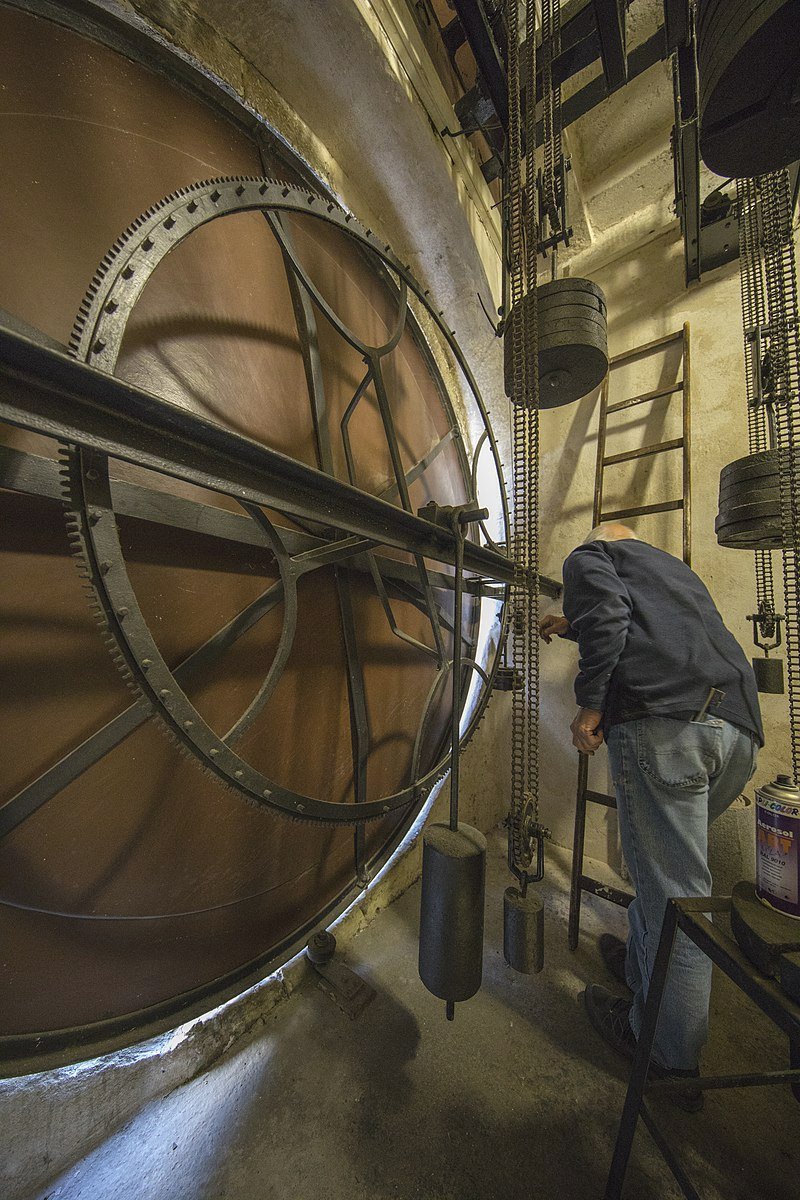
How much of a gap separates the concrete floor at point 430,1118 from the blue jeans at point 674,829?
18 cm

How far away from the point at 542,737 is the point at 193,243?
2594mm

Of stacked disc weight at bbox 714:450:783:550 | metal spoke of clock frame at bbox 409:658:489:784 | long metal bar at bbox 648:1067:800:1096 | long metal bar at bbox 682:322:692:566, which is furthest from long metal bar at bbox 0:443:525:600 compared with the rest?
long metal bar at bbox 682:322:692:566

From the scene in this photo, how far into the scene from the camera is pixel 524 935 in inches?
34.2

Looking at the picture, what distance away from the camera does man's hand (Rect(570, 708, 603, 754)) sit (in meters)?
1.31

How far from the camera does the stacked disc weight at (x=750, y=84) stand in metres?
0.62

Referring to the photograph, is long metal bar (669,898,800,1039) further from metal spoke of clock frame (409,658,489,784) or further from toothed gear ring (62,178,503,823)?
toothed gear ring (62,178,503,823)

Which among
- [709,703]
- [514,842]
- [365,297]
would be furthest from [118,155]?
[709,703]

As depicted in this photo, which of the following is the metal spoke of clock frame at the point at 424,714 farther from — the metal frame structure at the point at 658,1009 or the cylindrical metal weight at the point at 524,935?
the metal frame structure at the point at 658,1009

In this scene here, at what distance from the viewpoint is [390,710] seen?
4.46ft

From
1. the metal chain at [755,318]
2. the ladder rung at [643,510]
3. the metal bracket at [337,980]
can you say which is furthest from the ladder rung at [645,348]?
the metal bracket at [337,980]

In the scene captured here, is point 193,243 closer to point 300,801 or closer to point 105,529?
point 105,529

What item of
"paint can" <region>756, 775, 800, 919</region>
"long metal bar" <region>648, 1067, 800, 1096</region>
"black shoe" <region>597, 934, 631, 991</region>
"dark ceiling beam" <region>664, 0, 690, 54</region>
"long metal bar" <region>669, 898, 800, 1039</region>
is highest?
"dark ceiling beam" <region>664, 0, 690, 54</region>

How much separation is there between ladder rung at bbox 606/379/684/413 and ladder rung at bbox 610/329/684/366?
22cm

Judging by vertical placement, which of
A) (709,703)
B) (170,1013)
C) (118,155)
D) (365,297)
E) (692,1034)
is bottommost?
(692,1034)
